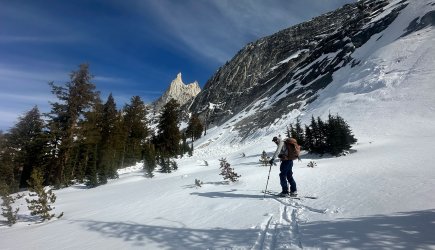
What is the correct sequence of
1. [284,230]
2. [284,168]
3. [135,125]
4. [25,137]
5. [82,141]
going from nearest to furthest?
[284,230] → [284,168] → [82,141] → [25,137] → [135,125]

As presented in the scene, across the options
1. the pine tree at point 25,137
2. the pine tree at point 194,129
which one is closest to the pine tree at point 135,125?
the pine tree at point 25,137

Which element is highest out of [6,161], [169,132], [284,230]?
[169,132]

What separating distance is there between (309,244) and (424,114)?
1137 inches

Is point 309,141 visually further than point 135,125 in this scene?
No

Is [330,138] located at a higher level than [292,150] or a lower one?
higher

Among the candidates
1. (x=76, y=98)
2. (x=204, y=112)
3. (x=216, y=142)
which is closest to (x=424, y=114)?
(x=76, y=98)

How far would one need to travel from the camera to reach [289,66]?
288 ft

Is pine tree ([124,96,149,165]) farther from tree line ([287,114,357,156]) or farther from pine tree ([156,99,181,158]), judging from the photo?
tree line ([287,114,357,156])

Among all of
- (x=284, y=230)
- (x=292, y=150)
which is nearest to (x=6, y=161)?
(x=292, y=150)

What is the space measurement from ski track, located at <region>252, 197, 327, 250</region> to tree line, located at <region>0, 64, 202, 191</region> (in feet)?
52.9

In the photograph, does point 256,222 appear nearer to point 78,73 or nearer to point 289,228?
point 289,228

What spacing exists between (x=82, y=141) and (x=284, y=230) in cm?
2596

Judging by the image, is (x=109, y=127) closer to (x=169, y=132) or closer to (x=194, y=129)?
(x=169, y=132)

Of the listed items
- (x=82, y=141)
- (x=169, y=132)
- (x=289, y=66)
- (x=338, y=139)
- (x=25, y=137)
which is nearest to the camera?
(x=338, y=139)
